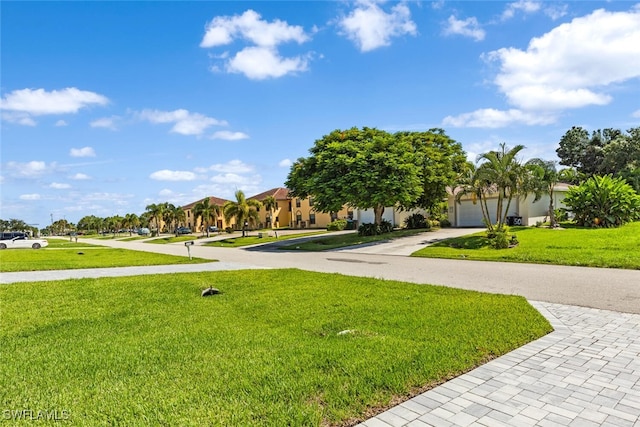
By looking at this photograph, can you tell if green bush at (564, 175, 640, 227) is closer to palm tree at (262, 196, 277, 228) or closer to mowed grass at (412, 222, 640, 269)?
mowed grass at (412, 222, 640, 269)

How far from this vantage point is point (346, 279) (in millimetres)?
11172

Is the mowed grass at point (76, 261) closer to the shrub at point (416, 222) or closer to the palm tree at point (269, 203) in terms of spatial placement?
the shrub at point (416, 222)

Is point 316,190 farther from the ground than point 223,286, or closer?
farther from the ground

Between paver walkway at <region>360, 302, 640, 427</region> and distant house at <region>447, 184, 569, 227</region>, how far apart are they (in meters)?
25.6

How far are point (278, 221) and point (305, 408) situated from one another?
6346cm

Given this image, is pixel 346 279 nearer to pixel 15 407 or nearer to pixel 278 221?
pixel 15 407

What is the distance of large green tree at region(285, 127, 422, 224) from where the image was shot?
24.8 m

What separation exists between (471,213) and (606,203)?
1292 centimetres

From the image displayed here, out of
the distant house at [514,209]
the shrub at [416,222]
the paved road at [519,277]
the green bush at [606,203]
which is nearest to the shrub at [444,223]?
the distant house at [514,209]

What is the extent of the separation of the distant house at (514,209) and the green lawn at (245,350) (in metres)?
24.7

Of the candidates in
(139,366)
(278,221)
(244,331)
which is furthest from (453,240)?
(278,221)

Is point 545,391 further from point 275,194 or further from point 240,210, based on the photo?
point 275,194

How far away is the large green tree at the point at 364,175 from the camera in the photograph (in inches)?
978

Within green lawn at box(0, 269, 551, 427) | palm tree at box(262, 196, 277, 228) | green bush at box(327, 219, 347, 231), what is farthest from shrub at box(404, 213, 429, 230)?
palm tree at box(262, 196, 277, 228)
